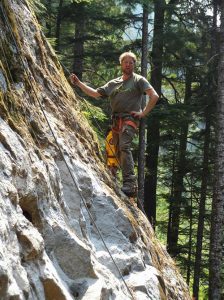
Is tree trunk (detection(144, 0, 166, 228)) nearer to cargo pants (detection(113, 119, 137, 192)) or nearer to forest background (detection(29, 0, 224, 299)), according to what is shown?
forest background (detection(29, 0, 224, 299))

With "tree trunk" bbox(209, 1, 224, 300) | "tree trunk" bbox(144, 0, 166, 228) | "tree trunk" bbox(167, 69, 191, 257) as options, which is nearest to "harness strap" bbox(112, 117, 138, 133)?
"tree trunk" bbox(209, 1, 224, 300)

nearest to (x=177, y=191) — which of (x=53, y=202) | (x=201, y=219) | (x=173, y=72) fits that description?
(x=201, y=219)

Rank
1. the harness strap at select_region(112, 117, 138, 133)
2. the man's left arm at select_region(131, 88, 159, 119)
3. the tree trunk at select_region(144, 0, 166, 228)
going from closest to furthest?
the man's left arm at select_region(131, 88, 159, 119)
the harness strap at select_region(112, 117, 138, 133)
the tree trunk at select_region(144, 0, 166, 228)

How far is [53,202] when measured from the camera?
159 inches

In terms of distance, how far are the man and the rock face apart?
384 millimetres

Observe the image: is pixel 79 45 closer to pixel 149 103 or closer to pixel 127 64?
pixel 127 64

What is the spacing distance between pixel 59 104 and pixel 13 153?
2127 mm

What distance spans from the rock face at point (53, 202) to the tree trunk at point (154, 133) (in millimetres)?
11257

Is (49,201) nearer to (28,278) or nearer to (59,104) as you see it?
(28,278)

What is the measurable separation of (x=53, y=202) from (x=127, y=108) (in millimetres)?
2819

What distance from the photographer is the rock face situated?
3240 millimetres

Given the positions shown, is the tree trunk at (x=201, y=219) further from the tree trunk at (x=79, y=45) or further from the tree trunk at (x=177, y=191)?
the tree trunk at (x=79, y=45)

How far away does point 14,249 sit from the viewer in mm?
3057

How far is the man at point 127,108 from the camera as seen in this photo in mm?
6445
